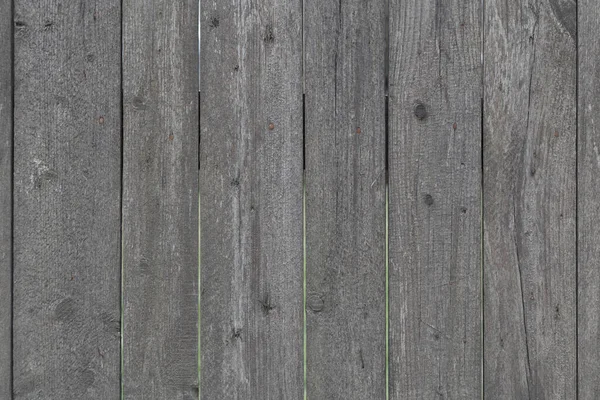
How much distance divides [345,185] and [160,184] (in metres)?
0.49

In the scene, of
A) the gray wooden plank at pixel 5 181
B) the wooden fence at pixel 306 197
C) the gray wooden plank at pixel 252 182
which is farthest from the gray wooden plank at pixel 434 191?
the gray wooden plank at pixel 5 181

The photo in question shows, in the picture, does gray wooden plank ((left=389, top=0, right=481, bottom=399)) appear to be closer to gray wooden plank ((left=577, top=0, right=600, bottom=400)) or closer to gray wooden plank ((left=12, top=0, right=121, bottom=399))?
gray wooden plank ((left=577, top=0, right=600, bottom=400))

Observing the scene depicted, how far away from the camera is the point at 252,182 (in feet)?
5.94

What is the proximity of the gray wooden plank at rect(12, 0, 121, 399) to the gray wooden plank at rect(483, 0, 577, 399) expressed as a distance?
1.00m

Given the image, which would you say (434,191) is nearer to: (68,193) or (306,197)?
(306,197)

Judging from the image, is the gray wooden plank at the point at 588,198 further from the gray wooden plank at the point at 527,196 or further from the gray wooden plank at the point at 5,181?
the gray wooden plank at the point at 5,181

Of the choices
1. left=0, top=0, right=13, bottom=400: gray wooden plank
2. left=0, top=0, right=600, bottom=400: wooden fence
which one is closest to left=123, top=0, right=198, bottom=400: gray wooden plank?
left=0, top=0, right=600, bottom=400: wooden fence

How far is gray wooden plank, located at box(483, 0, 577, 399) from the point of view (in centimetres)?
181

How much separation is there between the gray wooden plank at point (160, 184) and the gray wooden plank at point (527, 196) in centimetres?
79

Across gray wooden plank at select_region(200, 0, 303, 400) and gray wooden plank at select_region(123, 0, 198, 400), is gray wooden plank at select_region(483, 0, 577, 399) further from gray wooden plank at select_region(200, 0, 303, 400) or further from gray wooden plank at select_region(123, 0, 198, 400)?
gray wooden plank at select_region(123, 0, 198, 400)

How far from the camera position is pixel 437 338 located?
5.96 feet

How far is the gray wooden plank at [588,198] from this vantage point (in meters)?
1.82

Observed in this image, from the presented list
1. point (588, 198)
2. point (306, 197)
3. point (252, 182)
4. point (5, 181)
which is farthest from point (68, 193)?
point (588, 198)

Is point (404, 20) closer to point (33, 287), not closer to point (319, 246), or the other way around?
point (319, 246)
